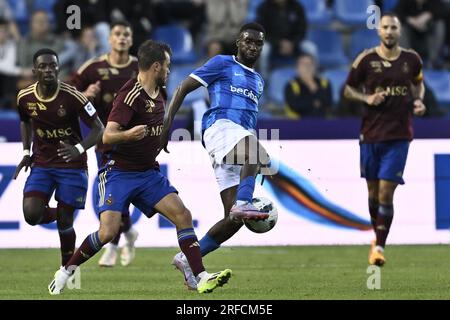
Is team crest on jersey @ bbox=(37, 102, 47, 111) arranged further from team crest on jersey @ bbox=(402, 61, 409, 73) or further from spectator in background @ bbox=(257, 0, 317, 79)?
spectator in background @ bbox=(257, 0, 317, 79)

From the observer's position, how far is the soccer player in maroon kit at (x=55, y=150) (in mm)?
11531

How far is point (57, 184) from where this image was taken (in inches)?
459

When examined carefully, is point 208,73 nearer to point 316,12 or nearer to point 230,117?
point 230,117

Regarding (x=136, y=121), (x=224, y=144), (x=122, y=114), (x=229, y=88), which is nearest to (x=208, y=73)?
(x=229, y=88)

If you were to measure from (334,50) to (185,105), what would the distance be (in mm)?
3167

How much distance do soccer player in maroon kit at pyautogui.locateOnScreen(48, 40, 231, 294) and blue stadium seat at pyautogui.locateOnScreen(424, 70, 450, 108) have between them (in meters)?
10.1

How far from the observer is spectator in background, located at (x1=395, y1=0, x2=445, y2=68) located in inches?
774

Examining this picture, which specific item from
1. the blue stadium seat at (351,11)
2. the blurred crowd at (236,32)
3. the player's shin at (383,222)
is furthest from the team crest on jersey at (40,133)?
the blue stadium seat at (351,11)

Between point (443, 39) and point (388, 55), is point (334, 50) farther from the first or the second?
point (388, 55)

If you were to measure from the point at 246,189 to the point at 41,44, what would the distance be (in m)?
9.35

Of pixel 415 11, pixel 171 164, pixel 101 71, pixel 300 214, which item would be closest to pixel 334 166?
pixel 300 214

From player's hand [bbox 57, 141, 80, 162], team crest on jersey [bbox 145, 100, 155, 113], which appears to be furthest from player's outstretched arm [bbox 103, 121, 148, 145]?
player's hand [bbox 57, 141, 80, 162]

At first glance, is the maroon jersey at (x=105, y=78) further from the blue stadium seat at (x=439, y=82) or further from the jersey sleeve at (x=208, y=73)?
the blue stadium seat at (x=439, y=82)

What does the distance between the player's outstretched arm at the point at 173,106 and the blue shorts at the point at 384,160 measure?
134 inches
